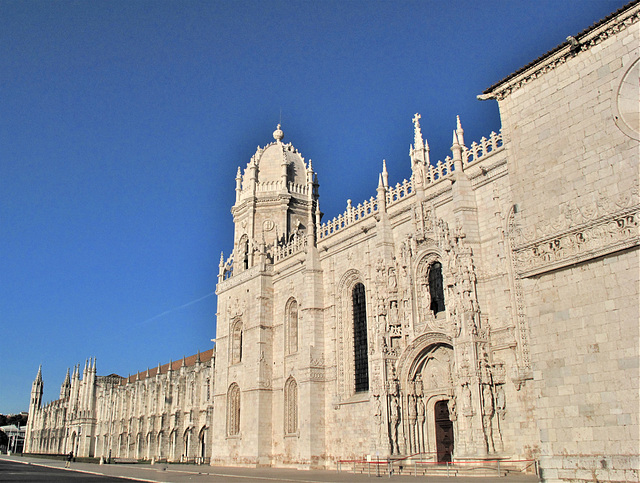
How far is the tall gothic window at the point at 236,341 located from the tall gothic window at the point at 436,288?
50.8ft

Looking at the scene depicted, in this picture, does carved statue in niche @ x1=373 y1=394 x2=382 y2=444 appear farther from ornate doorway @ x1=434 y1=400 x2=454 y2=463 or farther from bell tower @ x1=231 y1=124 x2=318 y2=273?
bell tower @ x1=231 y1=124 x2=318 y2=273

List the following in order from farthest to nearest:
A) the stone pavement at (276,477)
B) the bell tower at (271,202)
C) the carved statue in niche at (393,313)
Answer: the bell tower at (271,202) < the carved statue in niche at (393,313) < the stone pavement at (276,477)

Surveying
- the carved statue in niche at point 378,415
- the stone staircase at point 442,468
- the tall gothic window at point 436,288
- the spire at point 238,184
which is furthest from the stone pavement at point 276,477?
the spire at point 238,184

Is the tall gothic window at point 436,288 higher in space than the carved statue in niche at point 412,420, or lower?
higher

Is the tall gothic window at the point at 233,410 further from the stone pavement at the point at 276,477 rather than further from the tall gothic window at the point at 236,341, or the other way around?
the stone pavement at the point at 276,477

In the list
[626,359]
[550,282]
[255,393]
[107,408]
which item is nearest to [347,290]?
[255,393]

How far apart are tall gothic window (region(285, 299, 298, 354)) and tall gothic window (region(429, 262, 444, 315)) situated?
10235mm

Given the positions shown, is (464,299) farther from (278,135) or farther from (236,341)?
(278,135)

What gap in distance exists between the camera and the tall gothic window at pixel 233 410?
33750mm

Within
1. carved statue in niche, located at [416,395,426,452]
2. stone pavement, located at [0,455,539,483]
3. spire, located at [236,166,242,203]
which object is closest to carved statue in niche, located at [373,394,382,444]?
carved statue in niche, located at [416,395,426,452]

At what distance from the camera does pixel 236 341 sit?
35.7m

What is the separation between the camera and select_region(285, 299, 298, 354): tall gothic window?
31.5m

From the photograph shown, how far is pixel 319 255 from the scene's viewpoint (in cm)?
3066

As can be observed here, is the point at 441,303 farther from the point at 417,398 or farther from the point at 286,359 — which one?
the point at 286,359
